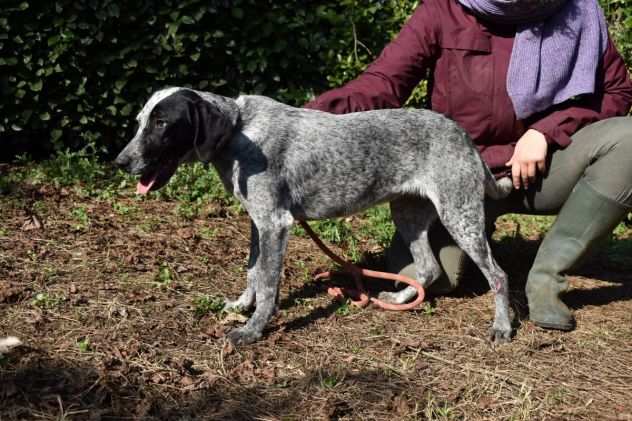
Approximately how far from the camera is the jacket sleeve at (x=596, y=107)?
4016 mm

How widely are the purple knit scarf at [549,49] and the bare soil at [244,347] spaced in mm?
1160

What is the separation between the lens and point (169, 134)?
11.4ft

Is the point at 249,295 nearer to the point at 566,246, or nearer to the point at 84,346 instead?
the point at 84,346

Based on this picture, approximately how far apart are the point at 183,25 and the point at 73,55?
0.85m

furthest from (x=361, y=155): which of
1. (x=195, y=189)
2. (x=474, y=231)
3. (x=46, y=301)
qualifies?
(x=195, y=189)

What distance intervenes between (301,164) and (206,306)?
860 millimetres

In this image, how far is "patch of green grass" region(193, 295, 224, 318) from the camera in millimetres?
3916

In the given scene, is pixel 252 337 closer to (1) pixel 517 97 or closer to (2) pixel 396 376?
(2) pixel 396 376

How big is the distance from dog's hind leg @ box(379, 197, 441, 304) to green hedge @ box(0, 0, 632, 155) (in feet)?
7.37

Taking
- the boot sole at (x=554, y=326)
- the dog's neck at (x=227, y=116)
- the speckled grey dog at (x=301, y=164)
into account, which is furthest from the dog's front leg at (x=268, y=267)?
the boot sole at (x=554, y=326)

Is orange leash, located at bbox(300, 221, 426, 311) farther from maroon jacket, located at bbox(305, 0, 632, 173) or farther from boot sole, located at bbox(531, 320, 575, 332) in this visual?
maroon jacket, located at bbox(305, 0, 632, 173)

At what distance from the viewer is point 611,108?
415cm

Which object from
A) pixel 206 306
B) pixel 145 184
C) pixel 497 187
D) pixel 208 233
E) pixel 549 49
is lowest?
pixel 208 233

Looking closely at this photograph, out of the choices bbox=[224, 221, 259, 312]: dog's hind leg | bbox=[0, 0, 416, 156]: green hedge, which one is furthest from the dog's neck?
bbox=[0, 0, 416, 156]: green hedge
